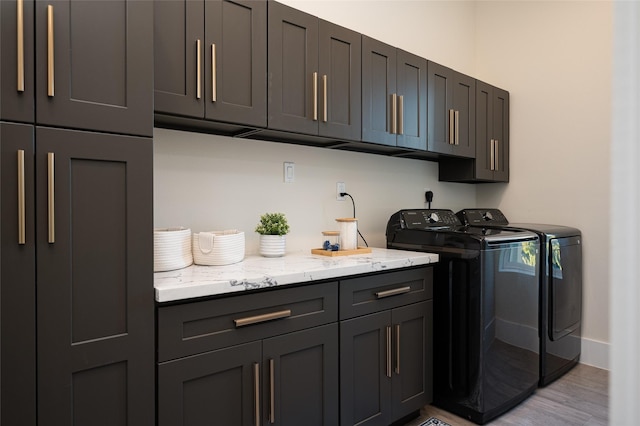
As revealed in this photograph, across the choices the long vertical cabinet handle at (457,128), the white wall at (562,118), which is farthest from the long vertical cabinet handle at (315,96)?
the white wall at (562,118)

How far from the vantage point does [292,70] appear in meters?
1.89

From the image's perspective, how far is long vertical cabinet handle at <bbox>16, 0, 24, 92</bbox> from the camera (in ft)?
3.40

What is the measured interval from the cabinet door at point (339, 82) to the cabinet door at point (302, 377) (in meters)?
1.03

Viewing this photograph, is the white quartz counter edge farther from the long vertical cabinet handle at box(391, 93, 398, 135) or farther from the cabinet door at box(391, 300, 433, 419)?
the long vertical cabinet handle at box(391, 93, 398, 135)

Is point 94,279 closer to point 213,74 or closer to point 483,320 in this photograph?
point 213,74

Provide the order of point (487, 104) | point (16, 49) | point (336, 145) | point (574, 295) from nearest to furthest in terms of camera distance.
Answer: point (16, 49) < point (336, 145) < point (574, 295) < point (487, 104)

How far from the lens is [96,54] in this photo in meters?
1.17

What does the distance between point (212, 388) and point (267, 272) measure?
0.46m

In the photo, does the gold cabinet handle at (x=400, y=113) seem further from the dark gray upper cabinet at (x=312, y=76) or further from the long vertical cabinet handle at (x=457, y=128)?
the long vertical cabinet handle at (x=457, y=128)

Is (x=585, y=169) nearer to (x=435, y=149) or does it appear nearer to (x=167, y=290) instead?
(x=435, y=149)

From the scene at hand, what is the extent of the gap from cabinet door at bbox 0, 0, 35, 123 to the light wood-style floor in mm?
2207

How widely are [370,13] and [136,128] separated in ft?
6.92

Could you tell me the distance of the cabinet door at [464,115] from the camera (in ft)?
9.15

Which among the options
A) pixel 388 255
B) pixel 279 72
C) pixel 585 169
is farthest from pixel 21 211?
pixel 585 169
